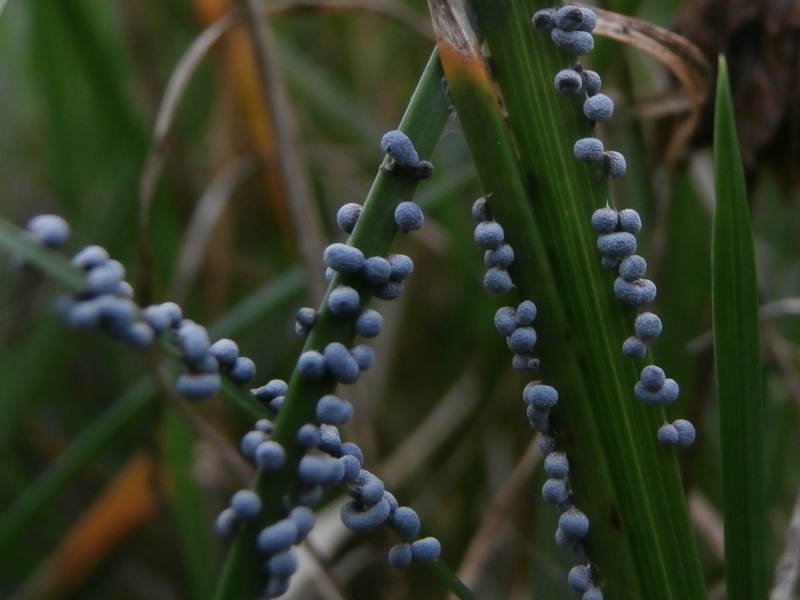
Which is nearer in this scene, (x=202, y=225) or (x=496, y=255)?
(x=496, y=255)

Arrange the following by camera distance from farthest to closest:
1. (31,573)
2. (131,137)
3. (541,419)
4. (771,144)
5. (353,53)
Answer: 1. (353,53)
2. (131,137)
3. (31,573)
4. (771,144)
5. (541,419)

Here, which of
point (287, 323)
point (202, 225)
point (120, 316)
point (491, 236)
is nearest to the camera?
point (120, 316)

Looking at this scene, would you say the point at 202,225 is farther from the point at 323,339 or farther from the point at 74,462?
the point at 323,339

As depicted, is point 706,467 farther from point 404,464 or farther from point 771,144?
point 771,144

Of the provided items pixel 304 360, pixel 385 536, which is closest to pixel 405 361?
pixel 385 536

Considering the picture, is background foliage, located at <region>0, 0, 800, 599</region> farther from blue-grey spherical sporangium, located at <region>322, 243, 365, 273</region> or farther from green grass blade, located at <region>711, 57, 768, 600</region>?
blue-grey spherical sporangium, located at <region>322, 243, 365, 273</region>

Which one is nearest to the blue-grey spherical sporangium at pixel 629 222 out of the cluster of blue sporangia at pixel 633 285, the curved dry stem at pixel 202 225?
the cluster of blue sporangia at pixel 633 285

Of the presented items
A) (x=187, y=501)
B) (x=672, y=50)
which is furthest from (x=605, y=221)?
(x=187, y=501)
